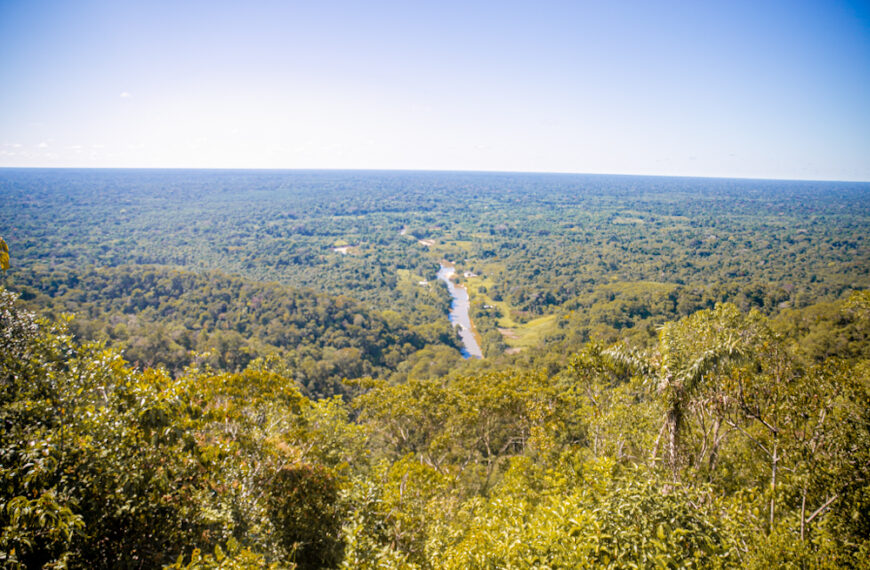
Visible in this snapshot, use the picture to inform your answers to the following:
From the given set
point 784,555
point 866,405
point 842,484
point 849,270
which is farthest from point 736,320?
point 849,270

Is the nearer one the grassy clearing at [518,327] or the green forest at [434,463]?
the green forest at [434,463]

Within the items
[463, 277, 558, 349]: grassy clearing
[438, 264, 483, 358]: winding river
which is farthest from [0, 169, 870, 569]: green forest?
[463, 277, 558, 349]: grassy clearing

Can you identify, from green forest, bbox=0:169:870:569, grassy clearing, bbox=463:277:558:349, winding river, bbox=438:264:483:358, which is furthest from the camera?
winding river, bbox=438:264:483:358

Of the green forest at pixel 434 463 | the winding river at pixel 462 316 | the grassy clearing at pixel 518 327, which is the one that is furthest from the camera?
the winding river at pixel 462 316

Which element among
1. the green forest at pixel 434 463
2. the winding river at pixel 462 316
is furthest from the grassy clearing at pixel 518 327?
the green forest at pixel 434 463

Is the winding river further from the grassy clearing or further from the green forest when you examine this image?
the green forest

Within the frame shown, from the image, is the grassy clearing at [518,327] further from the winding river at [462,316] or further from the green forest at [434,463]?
the green forest at [434,463]

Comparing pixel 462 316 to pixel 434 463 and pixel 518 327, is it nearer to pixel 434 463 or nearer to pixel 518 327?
pixel 518 327

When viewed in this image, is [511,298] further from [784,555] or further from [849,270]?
[784,555]
